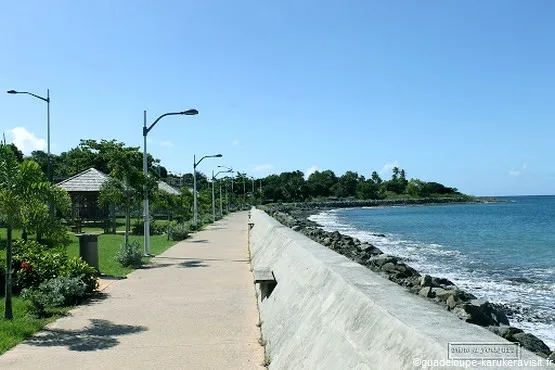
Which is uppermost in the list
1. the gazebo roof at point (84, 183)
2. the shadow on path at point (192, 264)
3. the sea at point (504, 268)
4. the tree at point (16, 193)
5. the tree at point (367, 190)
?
the tree at point (367, 190)

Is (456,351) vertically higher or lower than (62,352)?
higher

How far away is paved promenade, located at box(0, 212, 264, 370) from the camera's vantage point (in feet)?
21.2

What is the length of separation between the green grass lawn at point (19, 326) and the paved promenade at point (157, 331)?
16 cm

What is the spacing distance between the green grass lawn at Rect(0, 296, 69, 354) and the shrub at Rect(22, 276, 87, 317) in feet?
0.80

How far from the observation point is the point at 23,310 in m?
9.30

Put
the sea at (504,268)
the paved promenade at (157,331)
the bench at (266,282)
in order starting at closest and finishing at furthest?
the paved promenade at (157,331) → the bench at (266,282) → the sea at (504,268)

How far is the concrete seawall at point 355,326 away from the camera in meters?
3.29

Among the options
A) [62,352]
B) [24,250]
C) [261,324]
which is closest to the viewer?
[62,352]

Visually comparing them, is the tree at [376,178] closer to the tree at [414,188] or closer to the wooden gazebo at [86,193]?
the tree at [414,188]

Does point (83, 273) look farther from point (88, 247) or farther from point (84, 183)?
point (84, 183)

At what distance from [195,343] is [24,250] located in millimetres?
6693

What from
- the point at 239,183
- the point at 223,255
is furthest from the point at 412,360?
the point at 239,183

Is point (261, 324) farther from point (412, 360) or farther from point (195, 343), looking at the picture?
point (412, 360)

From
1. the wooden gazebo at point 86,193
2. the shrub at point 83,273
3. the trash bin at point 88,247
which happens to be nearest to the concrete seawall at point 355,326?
the shrub at point 83,273
